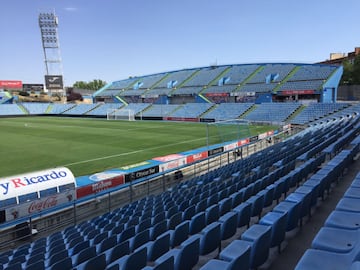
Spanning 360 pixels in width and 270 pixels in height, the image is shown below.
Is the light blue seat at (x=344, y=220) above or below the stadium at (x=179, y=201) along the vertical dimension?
above

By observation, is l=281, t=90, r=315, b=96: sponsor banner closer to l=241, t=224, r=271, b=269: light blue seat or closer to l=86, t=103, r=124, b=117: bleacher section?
l=86, t=103, r=124, b=117: bleacher section

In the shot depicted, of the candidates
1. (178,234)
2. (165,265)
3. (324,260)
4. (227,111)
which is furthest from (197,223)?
(227,111)

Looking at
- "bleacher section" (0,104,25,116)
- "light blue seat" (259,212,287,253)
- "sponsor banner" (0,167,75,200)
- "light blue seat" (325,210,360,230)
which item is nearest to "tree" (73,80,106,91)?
"bleacher section" (0,104,25,116)

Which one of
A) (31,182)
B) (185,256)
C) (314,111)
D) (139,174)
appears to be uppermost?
(185,256)

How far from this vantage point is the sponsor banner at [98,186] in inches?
485

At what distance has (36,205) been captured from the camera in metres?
11.0

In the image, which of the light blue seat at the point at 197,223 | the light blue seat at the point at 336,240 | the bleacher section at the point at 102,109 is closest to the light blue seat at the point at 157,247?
the light blue seat at the point at 197,223

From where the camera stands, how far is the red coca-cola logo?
10.8m

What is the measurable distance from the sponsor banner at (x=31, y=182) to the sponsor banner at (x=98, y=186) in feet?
4.26

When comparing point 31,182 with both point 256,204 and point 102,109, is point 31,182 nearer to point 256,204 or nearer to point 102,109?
point 256,204

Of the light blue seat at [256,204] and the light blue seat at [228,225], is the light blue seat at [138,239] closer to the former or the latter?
the light blue seat at [228,225]

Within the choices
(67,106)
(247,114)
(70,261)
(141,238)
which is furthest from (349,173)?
(67,106)

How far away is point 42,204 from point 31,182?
154cm

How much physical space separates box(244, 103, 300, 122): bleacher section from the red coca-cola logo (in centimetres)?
3734
